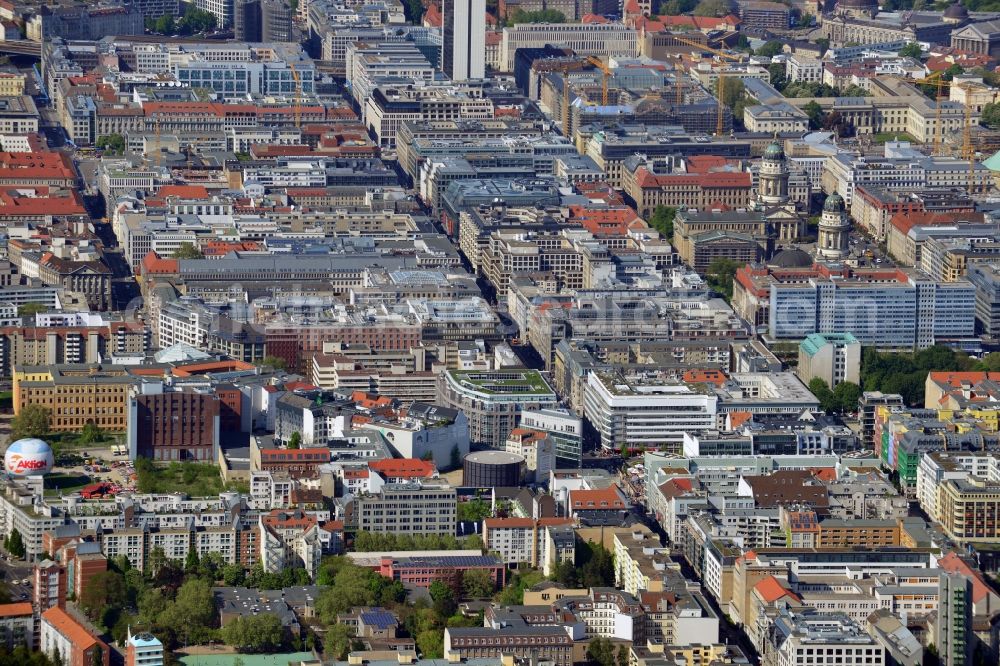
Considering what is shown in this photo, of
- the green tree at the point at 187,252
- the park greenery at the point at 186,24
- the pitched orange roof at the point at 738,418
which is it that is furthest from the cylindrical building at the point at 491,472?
the park greenery at the point at 186,24

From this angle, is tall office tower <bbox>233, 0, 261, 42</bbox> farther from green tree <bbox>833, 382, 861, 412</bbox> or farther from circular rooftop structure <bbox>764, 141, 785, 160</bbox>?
green tree <bbox>833, 382, 861, 412</bbox>

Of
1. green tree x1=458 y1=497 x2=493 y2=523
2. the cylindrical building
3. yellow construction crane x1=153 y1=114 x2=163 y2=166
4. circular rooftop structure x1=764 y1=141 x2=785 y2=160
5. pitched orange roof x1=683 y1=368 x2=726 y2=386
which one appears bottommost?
green tree x1=458 y1=497 x2=493 y2=523

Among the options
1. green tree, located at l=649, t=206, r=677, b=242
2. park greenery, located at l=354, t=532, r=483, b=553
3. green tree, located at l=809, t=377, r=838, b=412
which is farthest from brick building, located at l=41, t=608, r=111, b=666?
green tree, located at l=649, t=206, r=677, b=242

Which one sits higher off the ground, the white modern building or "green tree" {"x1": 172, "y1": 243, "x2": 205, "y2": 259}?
"green tree" {"x1": 172, "y1": 243, "x2": 205, "y2": 259}

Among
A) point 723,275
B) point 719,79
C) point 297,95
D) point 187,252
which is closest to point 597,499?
point 723,275

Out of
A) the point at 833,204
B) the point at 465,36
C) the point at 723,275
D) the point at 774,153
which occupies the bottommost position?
the point at 723,275

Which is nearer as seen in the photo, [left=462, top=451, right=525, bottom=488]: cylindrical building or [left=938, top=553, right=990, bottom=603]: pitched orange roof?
[left=938, top=553, right=990, bottom=603]: pitched orange roof

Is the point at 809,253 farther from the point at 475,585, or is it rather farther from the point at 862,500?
the point at 475,585

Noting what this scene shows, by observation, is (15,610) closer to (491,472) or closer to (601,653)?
(601,653)
